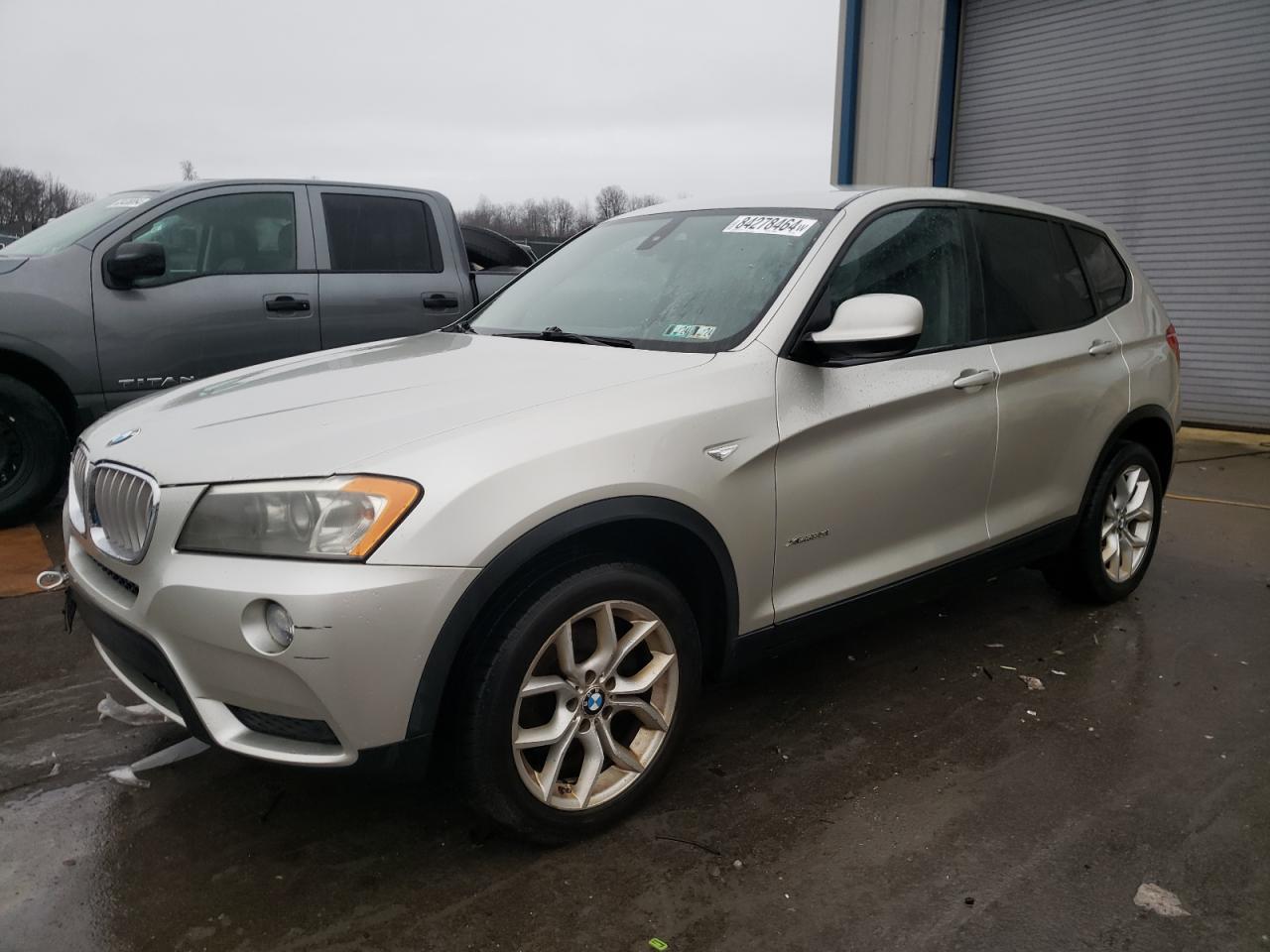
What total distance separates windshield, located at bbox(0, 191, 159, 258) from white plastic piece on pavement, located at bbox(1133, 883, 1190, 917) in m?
5.63

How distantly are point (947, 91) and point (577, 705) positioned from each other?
9.89m

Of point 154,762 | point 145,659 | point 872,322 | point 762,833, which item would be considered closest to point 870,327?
point 872,322

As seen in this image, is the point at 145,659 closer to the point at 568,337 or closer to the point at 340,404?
the point at 340,404

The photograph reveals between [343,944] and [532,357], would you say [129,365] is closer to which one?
[532,357]

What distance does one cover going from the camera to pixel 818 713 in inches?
129

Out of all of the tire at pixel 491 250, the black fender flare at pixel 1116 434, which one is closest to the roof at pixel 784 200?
the black fender flare at pixel 1116 434

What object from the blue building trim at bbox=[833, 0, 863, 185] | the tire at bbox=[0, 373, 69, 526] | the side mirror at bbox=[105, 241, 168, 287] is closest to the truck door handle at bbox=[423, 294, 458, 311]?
the side mirror at bbox=[105, 241, 168, 287]

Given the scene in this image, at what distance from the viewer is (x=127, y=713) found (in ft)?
10.5

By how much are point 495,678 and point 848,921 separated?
0.97 meters

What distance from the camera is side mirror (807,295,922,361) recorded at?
2.71 meters

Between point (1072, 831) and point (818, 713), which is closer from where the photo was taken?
point (1072, 831)

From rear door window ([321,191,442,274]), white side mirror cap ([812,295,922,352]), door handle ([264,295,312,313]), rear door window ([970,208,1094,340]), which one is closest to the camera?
white side mirror cap ([812,295,922,352])

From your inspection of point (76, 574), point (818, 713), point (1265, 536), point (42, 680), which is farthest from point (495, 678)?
point (1265, 536)

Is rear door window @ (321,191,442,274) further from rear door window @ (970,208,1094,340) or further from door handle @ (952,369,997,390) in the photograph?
door handle @ (952,369,997,390)
